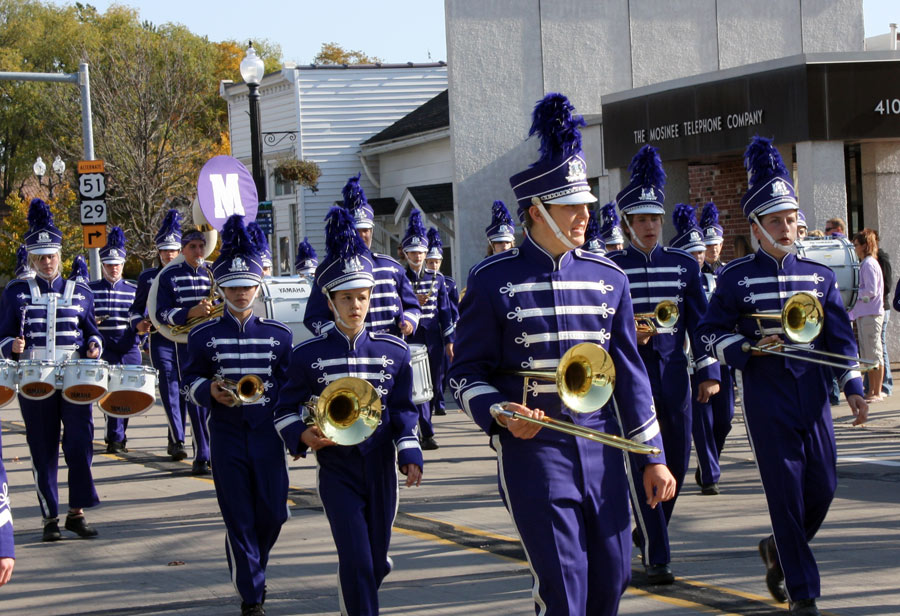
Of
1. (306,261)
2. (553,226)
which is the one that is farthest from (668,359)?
(306,261)

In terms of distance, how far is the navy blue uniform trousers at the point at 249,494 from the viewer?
712cm

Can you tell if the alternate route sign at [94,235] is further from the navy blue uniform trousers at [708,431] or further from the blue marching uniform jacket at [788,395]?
the blue marching uniform jacket at [788,395]

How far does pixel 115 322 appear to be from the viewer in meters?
15.1

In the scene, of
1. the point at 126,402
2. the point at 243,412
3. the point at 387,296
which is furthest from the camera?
the point at 387,296

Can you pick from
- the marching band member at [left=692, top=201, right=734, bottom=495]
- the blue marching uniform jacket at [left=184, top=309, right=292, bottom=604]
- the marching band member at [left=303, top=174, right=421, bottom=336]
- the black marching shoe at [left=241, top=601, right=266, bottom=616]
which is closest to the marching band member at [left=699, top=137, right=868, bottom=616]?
the marching band member at [left=692, top=201, right=734, bottom=495]

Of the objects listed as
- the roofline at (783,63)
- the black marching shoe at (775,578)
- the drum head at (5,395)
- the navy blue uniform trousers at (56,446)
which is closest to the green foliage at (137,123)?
the roofline at (783,63)

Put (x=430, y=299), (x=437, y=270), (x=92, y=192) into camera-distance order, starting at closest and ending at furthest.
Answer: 1. (x=430, y=299)
2. (x=437, y=270)
3. (x=92, y=192)

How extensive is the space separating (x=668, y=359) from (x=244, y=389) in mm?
2753

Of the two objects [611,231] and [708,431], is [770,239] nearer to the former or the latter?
[708,431]

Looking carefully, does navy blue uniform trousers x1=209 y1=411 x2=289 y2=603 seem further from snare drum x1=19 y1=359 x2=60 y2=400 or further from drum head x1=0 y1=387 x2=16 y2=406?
snare drum x1=19 y1=359 x2=60 y2=400

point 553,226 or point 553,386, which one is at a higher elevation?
point 553,226

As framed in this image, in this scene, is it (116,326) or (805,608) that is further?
(116,326)

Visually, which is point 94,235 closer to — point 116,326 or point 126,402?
point 116,326

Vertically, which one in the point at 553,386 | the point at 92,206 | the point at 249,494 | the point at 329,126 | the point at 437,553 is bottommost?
the point at 437,553
